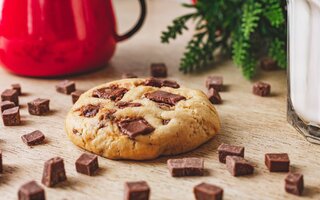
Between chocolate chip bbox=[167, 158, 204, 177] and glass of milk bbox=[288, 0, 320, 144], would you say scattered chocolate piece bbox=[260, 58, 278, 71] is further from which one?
chocolate chip bbox=[167, 158, 204, 177]

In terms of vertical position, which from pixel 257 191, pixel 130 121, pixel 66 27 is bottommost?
pixel 257 191

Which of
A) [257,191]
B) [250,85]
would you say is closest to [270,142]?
[257,191]

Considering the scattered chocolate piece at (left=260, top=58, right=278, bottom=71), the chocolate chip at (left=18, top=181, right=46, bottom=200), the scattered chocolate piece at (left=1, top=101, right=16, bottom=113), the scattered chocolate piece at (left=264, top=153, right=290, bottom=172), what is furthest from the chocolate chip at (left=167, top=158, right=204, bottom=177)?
the scattered chocolate piece at (left=260, top=58, right=278, bottom=71)

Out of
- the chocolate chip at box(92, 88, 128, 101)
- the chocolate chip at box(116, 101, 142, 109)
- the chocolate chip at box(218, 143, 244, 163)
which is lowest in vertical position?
the chocolate chip at box(218, 143, 244, 163)

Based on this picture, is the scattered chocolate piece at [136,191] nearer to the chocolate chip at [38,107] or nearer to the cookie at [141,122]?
the cookie at [141,122]

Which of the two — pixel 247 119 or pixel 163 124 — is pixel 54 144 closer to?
pixel 163 124
